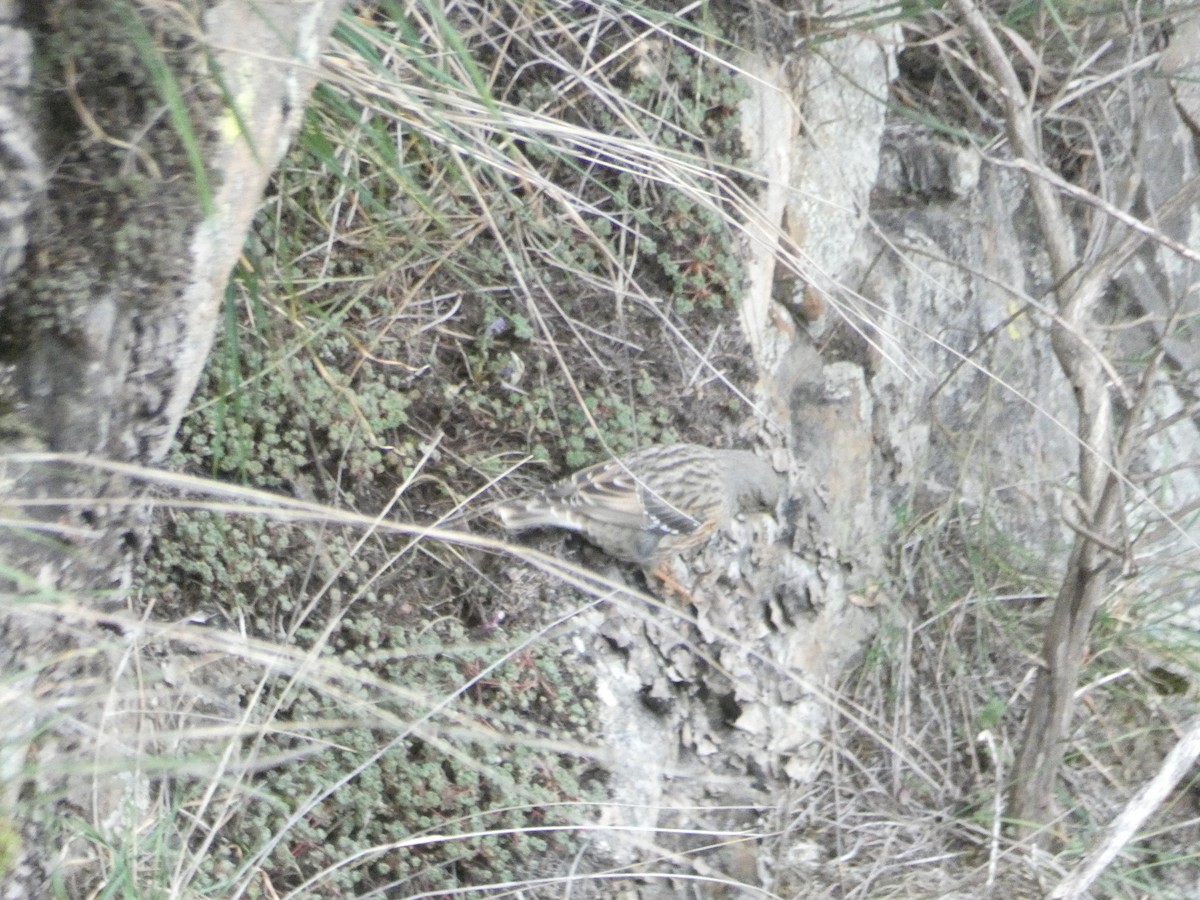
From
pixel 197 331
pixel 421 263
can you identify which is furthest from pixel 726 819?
pixel 197 331

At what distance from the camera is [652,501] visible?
3.64 metres

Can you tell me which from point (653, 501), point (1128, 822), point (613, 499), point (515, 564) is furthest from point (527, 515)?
point (1128, 822)

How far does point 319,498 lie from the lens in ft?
10.9

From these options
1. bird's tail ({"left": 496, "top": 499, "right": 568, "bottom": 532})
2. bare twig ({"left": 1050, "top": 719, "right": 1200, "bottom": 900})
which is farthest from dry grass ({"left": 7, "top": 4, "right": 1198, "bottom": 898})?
bare twig ({"left": 1050, "top": 719, "right": 1200, "bottom": 900})

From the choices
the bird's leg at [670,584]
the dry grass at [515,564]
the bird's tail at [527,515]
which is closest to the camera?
the dry grass at [515,564]

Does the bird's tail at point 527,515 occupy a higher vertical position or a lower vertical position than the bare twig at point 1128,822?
higher

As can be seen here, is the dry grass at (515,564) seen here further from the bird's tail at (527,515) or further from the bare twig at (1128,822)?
the bare twig at (1128,822)

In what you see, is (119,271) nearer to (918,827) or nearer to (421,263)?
(421,263)

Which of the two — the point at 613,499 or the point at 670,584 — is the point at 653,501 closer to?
the point at 613,499

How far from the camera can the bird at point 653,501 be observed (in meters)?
3.57

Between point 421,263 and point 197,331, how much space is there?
5.71 feet

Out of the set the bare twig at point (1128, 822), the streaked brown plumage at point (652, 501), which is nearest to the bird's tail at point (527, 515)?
the streaked brown plumage at point (652, 501)

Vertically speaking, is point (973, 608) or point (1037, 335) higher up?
point (1037, 335)

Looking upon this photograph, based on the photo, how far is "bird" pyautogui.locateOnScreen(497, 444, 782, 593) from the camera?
11.7 ft
